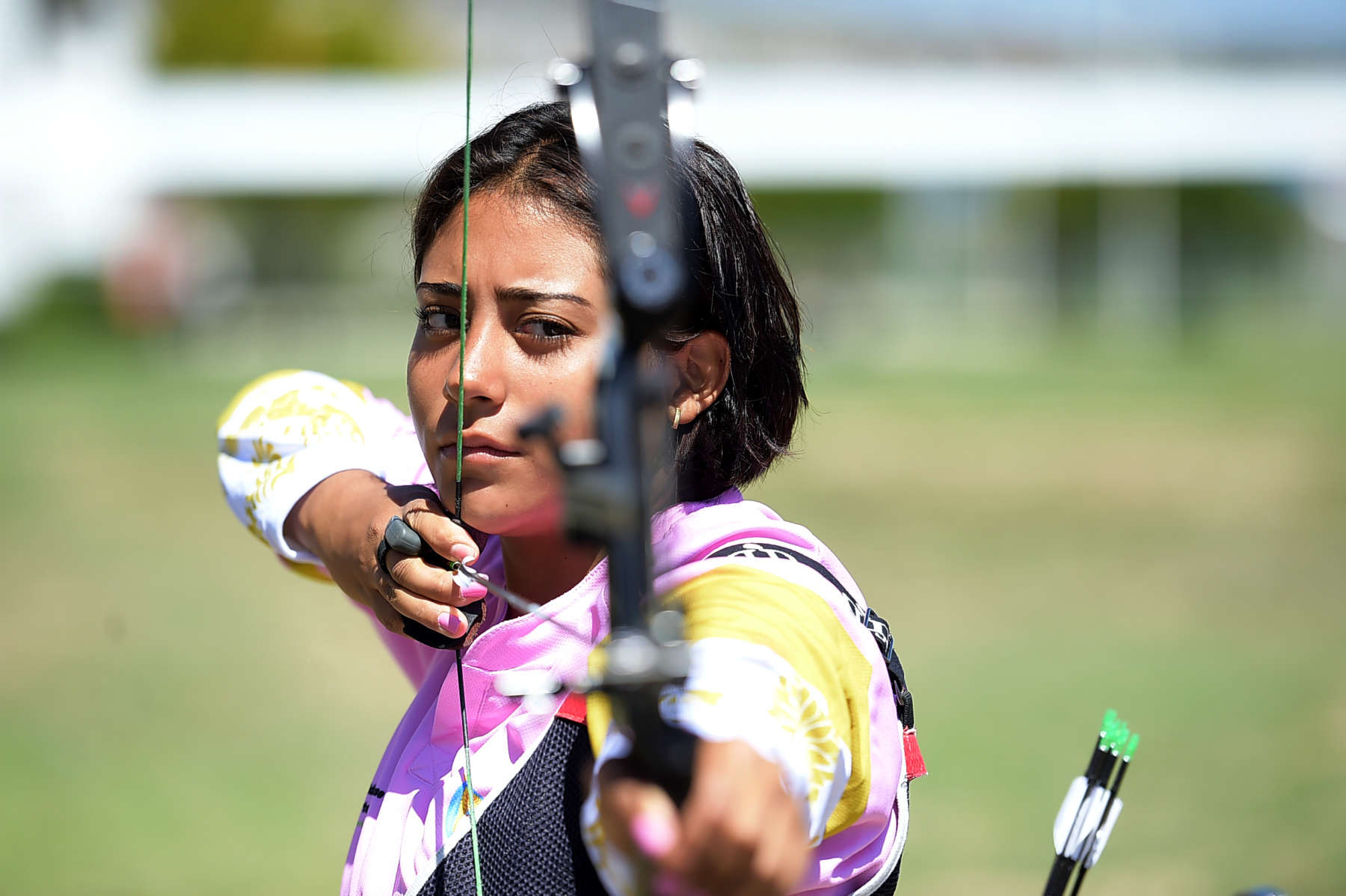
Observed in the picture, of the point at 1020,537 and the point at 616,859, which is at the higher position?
the point at 1020,537

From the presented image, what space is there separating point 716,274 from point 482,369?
27cm

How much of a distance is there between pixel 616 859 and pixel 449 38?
43.9 m

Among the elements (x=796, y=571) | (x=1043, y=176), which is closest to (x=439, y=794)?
(x=796, y=571)

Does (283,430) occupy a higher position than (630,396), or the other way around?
(283,430)

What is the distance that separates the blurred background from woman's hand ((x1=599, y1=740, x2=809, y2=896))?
465mm

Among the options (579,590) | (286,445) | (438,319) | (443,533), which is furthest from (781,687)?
(286,445)

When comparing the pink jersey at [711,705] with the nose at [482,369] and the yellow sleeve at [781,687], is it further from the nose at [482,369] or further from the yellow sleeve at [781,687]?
the nose at [482,369]

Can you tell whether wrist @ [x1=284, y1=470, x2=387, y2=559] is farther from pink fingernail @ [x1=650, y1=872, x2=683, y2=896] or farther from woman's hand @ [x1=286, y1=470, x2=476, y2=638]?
pink fingernail @ [x1=650, y1=872, x2=683, y2=896]

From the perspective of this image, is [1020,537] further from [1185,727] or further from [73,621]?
[73,621]

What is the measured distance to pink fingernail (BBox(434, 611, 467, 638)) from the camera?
4.09 ft

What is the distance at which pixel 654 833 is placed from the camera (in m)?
0.77

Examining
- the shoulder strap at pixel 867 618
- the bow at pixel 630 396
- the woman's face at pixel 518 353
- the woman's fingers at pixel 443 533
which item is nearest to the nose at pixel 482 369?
the woman's face at pixel 518 353

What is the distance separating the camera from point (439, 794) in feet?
4.16

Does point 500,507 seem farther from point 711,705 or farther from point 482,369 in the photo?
point 711,705
